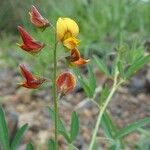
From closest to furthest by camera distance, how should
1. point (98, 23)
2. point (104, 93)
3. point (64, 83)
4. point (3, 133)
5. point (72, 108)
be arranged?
point (64, 83) < point (3, 133) < point (104, 93) < point (72, 108) < point (98, 23)

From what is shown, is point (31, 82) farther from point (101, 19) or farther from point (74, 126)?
point (101, 19)

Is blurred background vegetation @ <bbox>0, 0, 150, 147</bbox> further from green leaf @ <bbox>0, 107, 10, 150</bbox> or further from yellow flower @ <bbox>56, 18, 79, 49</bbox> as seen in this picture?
yellow flower @ <bbox>56, 18, 79, 49</bbox>

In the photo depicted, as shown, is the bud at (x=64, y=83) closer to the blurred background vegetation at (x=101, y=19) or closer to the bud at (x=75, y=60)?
the bud at (x=75, y=60)

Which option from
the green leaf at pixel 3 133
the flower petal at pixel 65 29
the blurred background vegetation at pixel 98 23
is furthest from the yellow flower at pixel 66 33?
the blurred background vegetation at pixel 98 23

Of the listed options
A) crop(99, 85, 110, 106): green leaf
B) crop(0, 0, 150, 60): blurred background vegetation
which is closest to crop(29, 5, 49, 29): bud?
crop(99, 85, 110, 106): green leaf

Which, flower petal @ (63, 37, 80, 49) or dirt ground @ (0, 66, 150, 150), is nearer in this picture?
flower petal @ (63, 37, 80, 49)

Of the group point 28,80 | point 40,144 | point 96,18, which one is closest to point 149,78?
point 40,144

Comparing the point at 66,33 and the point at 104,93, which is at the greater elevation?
the point at 66,33

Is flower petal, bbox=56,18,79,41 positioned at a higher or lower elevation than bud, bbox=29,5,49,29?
lower

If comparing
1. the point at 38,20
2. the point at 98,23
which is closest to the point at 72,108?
the point at 98,23

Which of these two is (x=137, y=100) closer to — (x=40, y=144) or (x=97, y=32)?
(x=40, y=144)

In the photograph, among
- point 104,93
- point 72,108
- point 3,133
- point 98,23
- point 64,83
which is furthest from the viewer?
point 98,23
